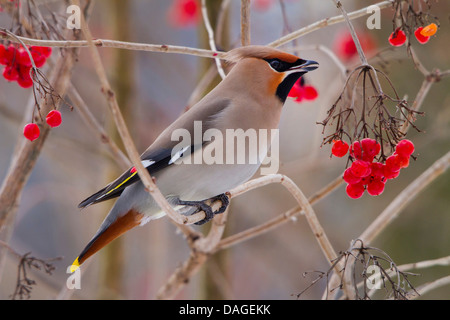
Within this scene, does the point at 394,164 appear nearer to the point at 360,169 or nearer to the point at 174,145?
the point at 360,169

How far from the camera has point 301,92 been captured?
2457 mm

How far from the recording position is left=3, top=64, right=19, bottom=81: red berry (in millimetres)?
2049

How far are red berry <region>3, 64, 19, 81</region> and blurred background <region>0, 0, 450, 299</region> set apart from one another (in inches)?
19.3

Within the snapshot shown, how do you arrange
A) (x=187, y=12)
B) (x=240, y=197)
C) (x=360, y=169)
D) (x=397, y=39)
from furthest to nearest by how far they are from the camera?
(x=240, y=197) → (x=187, y=12) → (x=397, y=39) → (x=360, y=169)

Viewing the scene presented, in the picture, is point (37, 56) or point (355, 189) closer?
point (355, 189)

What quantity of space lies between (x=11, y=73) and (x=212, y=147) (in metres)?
0.74

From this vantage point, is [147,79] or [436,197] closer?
[436,197]

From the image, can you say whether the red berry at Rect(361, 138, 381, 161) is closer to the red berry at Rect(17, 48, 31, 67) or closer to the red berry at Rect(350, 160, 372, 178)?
the red berry at Rect(350, 160, 372, 178)

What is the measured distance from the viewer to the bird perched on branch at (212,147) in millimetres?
2123

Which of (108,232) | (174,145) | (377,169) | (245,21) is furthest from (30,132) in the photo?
(377,169)

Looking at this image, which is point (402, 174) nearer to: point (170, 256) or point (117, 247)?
point (117, 247)
